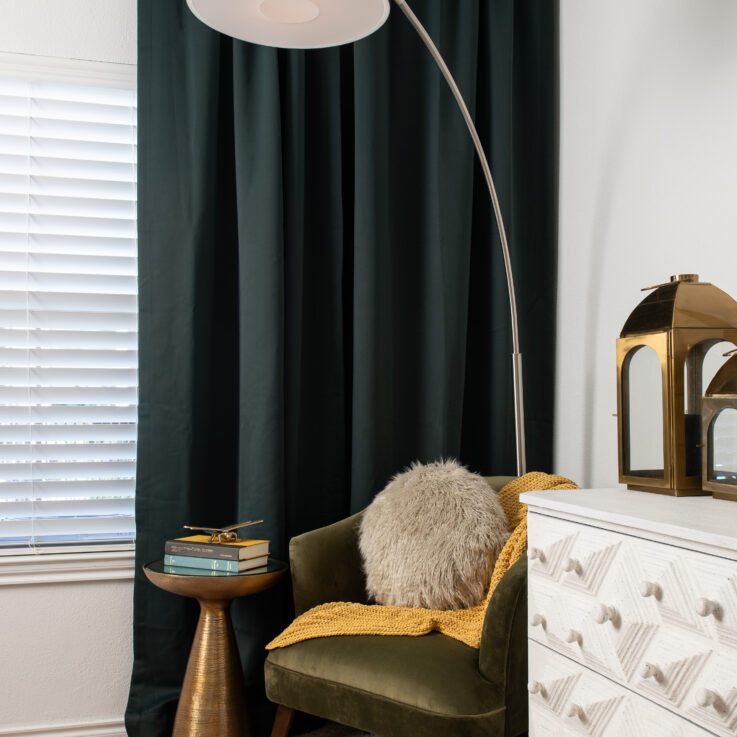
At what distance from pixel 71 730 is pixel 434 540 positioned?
1.36m

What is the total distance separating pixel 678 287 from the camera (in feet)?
4.52

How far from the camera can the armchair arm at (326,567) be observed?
6.36 ft

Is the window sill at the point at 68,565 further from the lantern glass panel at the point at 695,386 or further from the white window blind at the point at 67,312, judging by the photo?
the lantern glass panel at the point at 695,386

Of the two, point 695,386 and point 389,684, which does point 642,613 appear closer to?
point 695,386

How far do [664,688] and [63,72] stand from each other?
2.35 meters

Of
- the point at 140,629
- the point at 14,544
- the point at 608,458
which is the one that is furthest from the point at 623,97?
the point at 14,544

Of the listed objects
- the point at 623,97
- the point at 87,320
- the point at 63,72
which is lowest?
the point at 87,320

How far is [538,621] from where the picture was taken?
1342 millimetres

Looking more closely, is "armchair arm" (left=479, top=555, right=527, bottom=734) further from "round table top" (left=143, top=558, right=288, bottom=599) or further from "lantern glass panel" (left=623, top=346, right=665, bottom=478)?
"round table top" (left=143, top=558, right=288, bottom=599)

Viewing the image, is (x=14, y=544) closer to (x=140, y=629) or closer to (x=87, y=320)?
(x=140, y=629)

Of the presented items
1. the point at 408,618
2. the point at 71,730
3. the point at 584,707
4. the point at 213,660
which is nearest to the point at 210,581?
the point at 213,660

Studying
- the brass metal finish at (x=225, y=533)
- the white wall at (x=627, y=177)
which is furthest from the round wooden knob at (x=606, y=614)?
the brass metal finish at (x=225, y=533)

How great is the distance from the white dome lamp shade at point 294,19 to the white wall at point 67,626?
33.2 inches

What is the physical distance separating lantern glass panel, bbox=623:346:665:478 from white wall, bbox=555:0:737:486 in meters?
0.34
